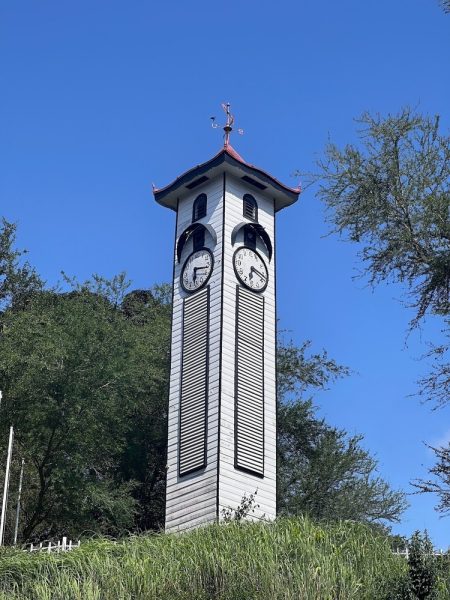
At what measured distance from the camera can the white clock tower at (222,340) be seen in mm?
21062

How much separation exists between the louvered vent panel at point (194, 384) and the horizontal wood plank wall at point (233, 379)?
0.49 metres

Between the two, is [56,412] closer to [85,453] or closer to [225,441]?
[85,453]

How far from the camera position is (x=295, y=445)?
29109 mm

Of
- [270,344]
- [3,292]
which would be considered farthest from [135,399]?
[3,292]

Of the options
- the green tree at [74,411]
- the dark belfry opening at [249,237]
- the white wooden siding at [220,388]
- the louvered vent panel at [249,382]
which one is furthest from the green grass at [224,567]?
the dark belfry opening at [249,237]

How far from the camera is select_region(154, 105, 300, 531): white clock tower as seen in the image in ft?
69.1

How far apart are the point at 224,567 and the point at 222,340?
891 centimetres

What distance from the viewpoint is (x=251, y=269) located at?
23688 millimetres

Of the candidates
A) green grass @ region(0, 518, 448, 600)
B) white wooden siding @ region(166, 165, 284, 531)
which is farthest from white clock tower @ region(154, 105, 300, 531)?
green grass @ region(0, 518, 448, 600)

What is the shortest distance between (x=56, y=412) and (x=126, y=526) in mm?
3470

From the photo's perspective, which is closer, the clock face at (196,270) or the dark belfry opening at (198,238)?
the clock face at (196,270)

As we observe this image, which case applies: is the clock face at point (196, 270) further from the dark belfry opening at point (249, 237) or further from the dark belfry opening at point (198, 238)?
the dark belfry opening at point (249, 237)

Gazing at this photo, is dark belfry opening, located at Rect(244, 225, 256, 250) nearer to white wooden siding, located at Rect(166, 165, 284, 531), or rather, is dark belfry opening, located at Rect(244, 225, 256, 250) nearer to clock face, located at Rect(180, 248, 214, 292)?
white wooden siding, located at Rect(166, 165, 284, 531)

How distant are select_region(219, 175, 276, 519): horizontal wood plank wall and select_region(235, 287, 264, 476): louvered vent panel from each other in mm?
138
